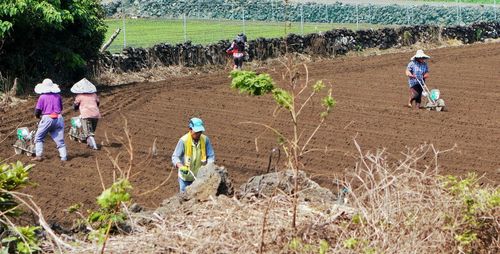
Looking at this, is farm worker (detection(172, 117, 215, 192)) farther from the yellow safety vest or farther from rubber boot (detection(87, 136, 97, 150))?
rubber boot (detection(87, 136, 97, 150))

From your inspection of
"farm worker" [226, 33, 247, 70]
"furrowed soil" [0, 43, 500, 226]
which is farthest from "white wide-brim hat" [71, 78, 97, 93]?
"farm worker" [226, 33, 247, 70]

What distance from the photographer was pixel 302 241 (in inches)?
295

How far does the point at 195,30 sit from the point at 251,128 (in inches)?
1135

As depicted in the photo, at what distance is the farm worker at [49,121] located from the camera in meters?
18.2

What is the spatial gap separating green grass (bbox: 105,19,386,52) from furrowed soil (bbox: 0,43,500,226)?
37.2 feet

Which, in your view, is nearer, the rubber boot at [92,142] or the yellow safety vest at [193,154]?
the yellow safety vest at [193,154]

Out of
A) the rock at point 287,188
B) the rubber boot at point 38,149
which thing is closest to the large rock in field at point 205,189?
the rock at point 287,188

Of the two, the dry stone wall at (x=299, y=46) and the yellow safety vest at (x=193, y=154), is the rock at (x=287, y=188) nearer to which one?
the yellow safety vest at (x=193, y=154)

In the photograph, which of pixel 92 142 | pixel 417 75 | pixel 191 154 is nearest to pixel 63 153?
pixel 92 142

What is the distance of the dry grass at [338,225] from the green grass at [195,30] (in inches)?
1157

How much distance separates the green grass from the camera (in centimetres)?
4353

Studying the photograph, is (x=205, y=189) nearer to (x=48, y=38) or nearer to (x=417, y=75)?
(x=417, y=75)

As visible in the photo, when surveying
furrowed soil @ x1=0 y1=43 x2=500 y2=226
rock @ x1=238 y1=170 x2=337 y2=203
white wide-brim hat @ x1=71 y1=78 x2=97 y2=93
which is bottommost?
furrowed soil @ x1=0 y1=43 x2=500 y2=226

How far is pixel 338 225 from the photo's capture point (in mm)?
7773
